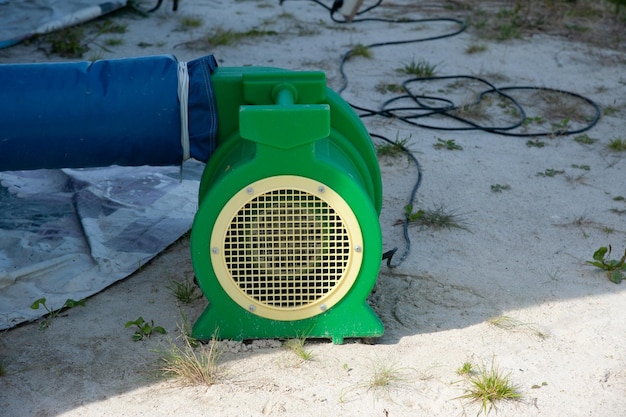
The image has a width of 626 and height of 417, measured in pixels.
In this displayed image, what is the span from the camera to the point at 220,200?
2.19m

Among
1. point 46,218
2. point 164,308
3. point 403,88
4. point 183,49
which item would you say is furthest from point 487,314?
point 183,49

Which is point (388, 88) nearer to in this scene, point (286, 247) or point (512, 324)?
point (512, 324)

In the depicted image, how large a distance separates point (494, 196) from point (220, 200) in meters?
1.54

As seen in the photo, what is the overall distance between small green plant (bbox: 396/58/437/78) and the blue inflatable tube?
8.47ft

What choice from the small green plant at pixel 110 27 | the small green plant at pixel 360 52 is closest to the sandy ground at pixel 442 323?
the small green plant at pixel 360 52

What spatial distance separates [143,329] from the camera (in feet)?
7.82

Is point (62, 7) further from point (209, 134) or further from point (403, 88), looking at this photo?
point (209, 134)

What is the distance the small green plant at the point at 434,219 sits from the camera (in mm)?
3104

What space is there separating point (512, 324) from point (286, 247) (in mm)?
741

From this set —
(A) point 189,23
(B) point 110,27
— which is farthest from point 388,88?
(B) point 110,27

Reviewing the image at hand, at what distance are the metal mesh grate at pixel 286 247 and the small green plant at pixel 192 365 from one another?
8.0 inches

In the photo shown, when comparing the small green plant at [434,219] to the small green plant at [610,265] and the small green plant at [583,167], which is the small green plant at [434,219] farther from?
the small green plant at [583,167]

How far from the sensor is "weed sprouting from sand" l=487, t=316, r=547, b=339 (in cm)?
244

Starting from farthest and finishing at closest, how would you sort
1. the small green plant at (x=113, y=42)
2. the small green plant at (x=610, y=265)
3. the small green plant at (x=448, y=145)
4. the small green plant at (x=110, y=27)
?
the small green plant at (x=110, y=27), the small green plant at (x=113, y=42), the small green plant at (x=448, y=145), the small green plant at (x=610, y=265)
